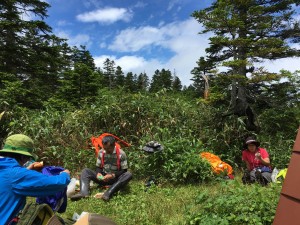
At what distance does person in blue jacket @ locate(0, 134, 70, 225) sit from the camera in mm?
2707

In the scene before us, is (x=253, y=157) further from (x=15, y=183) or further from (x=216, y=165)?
(x=15, y=183)

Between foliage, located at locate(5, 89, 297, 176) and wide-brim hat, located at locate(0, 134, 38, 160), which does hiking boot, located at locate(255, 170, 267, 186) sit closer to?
foliage, located at locate(5, 89, 297, 176)

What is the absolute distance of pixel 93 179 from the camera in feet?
21.2

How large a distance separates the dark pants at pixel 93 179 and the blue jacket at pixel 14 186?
129 inches

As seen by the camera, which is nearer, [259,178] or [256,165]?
[259,178]

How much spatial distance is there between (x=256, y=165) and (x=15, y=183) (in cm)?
492

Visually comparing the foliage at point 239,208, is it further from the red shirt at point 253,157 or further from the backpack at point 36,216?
the red shirt at point 253,157

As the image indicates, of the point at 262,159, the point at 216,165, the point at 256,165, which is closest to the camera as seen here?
the point at 262,159

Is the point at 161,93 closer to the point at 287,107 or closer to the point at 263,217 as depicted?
the point at 287,107

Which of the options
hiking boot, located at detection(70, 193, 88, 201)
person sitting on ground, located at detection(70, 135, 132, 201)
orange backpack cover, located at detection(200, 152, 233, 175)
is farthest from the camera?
orange backpack cover, located at detection(200, 152, 233, 175)

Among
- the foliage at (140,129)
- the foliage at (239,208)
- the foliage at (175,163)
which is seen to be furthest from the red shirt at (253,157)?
the foliage at (239,208)

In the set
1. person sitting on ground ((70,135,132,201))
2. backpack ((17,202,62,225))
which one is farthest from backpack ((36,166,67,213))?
person sitting on ground ((70,135,132,201))

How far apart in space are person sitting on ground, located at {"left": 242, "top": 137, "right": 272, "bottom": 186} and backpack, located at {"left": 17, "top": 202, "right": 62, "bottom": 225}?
4163 mm

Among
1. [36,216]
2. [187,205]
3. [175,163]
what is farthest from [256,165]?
[36,216]
